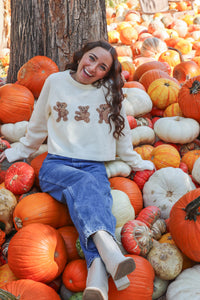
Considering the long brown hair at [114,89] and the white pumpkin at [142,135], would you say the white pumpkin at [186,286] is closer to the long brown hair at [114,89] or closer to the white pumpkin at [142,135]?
the long brown hair at [114,89]

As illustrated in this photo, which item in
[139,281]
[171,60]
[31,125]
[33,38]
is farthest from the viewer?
[171,60]

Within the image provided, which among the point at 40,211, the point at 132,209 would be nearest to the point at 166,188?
the point at 132,209

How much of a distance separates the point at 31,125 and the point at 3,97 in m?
0.90

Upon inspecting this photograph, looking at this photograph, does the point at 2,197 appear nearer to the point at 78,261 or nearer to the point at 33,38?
the point at 78,261

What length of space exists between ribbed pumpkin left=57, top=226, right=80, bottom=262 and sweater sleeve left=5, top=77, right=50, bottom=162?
96 cm

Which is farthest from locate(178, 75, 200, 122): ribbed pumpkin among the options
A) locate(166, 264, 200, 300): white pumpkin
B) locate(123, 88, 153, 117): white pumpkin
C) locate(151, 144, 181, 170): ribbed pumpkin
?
locate(166, 264, 200, 300): white pumpkin

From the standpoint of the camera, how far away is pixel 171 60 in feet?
21.5

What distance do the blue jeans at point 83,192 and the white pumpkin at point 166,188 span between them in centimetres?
58

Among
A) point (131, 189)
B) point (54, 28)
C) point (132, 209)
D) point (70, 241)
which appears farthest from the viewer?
point (54, 28)

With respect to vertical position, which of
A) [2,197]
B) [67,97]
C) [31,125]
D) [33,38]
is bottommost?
[2,197]

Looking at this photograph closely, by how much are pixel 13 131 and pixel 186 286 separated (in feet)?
8.12

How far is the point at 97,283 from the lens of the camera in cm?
168

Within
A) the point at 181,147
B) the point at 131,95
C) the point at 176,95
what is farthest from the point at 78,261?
the point at 176,95

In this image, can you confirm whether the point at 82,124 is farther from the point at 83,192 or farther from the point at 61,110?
the point at 83,192
